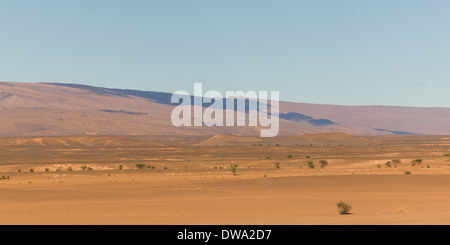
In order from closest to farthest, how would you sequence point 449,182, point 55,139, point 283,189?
point 283,189
point 449,182
point 55,139

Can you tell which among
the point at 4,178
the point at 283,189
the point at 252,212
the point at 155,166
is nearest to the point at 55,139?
the point at 155,166

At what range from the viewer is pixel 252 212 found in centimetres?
2150

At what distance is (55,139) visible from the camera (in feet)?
408

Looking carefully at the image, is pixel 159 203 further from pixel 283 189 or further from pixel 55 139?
pixel 55 139

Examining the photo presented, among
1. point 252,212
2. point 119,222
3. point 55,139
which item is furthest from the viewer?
point 55,139
